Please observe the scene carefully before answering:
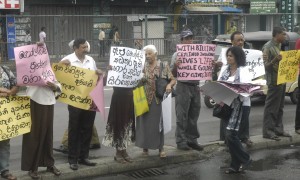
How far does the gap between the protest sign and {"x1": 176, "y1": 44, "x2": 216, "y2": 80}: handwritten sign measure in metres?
0.87

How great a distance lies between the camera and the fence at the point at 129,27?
721 inches

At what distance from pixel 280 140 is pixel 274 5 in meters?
30.0

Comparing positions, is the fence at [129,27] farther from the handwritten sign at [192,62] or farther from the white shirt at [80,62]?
the white shirt at [80,62]

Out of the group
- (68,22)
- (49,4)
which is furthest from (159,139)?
(49,4)

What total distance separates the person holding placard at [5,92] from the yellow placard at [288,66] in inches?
172

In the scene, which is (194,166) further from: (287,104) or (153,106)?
(287,104)

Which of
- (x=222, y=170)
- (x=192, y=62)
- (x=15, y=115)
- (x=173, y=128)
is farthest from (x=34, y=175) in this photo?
(x=173, y=128)

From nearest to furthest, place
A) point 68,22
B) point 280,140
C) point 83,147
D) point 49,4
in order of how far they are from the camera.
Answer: point 83,147 → point 280,140 → point 68,22 → point 49,4

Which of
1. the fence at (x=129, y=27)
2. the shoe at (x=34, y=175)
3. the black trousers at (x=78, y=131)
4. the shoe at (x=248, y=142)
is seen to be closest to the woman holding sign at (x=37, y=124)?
the shoe at (x=34, y=175)

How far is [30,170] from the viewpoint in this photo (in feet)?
23.1

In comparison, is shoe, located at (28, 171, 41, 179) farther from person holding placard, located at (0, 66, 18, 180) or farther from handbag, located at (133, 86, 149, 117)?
handbag, located at (133, 86, 149, 117)

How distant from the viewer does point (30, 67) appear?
6871 mm

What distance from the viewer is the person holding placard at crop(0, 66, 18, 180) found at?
6766 millimetres

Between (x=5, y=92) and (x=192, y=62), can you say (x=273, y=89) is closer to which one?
(x=192, y=62)
